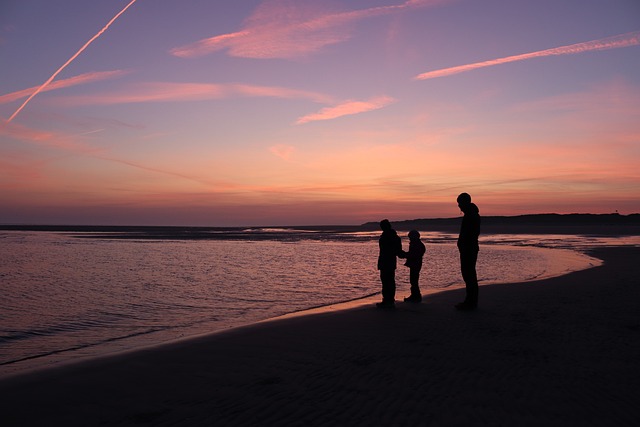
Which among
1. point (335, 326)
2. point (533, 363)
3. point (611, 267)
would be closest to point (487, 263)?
point (611, 267)

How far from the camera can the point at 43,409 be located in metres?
5.51

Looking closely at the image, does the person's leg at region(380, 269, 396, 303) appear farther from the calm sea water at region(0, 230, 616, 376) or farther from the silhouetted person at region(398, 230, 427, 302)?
the calm sea water at region(0, 230, 616, 376)

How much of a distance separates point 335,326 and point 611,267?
1728cm

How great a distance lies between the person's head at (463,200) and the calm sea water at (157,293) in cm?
410

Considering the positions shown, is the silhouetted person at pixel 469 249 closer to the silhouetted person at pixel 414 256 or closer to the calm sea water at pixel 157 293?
the silhouetted person at pixel 414 256

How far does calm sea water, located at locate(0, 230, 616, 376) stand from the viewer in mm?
9613

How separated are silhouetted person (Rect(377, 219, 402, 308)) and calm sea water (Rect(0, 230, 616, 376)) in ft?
7.97

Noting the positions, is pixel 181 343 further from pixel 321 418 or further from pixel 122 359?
pixel 321 418

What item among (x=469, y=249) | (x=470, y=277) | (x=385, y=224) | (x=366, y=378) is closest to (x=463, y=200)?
(x=469, y=249)

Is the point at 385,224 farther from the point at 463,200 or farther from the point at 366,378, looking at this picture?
the point at 366,378

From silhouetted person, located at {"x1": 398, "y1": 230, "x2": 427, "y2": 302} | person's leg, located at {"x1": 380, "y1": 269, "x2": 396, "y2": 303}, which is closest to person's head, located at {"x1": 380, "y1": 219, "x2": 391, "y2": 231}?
silhouetted person, located at {"x1": 398, "y1": 230, "x2": 427, "y2": 302}

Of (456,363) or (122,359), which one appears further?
(122,359)

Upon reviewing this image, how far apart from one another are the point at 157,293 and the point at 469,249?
32.2 feet

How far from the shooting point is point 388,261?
12.5m
